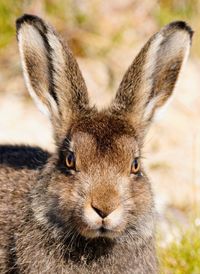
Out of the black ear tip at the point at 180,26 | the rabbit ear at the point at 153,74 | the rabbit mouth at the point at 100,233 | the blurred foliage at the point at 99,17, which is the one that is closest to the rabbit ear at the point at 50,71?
the rabbit ear at the point at 153,74

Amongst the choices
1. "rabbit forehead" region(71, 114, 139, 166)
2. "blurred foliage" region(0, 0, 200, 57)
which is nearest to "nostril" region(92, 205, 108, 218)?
"rabbit forehead" region(71, 114, 139, 166)

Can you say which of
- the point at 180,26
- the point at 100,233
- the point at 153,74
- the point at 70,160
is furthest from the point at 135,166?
the point at 180,26

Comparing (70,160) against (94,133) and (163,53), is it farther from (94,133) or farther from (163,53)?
(163,53)

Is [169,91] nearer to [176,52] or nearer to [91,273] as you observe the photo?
[176,52]

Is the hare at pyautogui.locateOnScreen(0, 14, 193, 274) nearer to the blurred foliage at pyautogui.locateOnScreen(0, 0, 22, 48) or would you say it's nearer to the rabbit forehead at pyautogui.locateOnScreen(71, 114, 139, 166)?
the rabbit forehead at pyautogui.locateOnScreen(71, 114, 139, 166)

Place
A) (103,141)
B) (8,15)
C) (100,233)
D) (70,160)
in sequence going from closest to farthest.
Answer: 1. (100,233)
2. (103,141)
3. (70,160)
4. (8,15)

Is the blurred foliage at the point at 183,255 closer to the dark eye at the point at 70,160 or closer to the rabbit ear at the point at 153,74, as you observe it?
the rabbit ear at the point at 153,74
